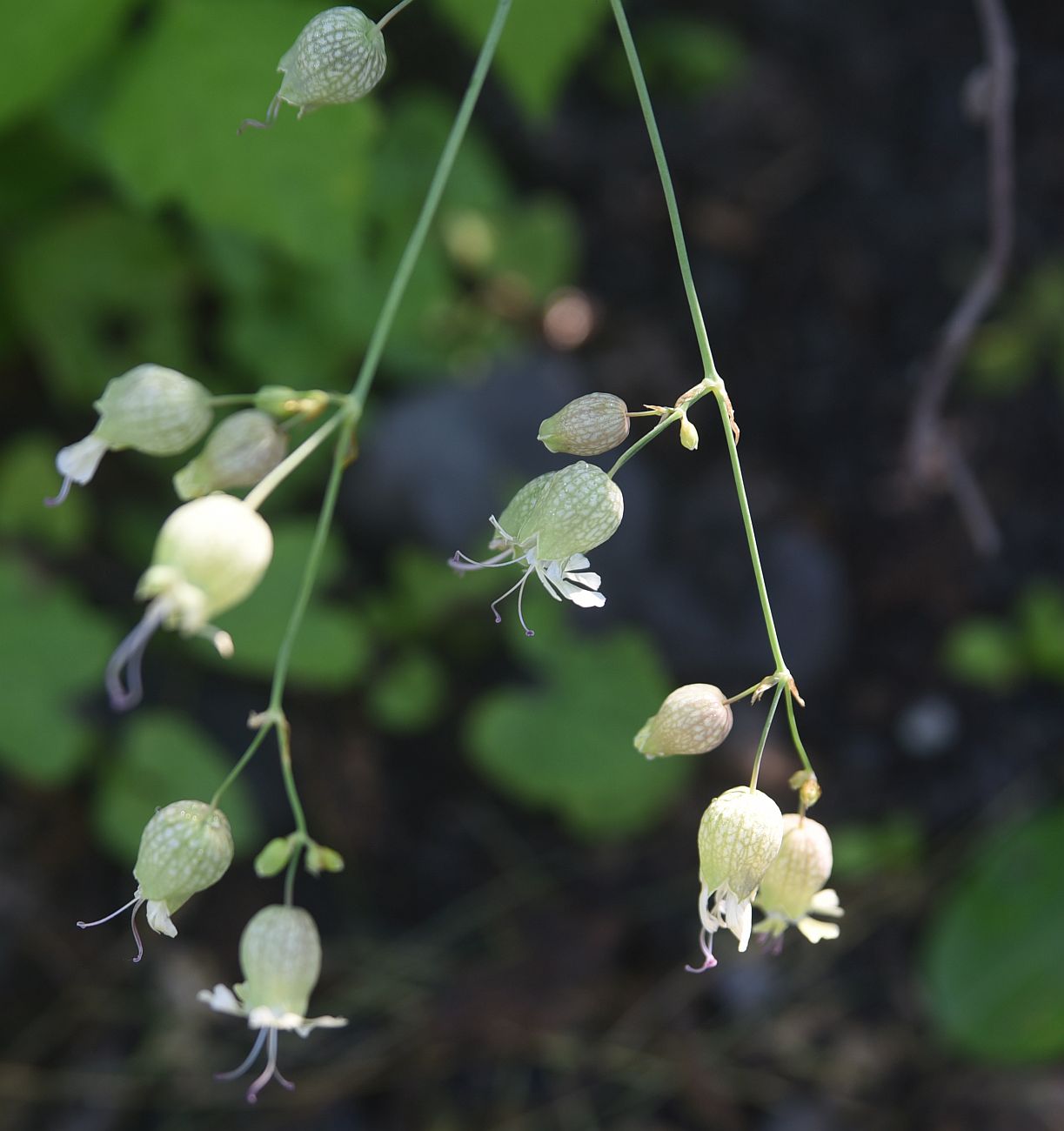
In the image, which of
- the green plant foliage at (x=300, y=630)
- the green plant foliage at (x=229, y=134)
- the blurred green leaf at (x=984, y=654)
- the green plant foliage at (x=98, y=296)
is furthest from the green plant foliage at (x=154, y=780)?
the blurred green leaf at (x=984, y=654)

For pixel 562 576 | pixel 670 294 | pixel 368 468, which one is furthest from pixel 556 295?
pixel 562 576

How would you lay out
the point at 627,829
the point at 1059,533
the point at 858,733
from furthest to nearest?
1. the point at 1059,533
2. the point at 858,733
3. the point at 627,829

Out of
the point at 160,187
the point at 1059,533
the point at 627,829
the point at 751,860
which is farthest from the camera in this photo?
the point at 1059,533

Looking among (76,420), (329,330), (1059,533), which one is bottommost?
(76,420)

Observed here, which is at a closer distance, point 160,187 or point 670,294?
point 160,187

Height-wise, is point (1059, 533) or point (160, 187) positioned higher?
point (1059, 533)

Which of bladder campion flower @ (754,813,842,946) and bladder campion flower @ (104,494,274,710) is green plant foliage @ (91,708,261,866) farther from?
bladder campion flower @ (104,494,274,710)

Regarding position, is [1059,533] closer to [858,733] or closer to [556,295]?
[858,733]
